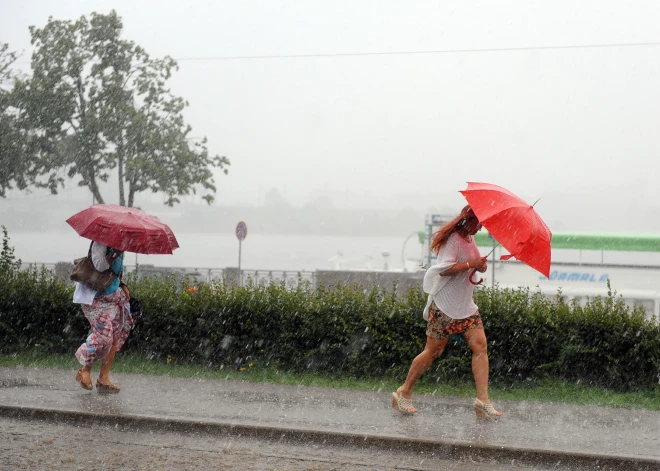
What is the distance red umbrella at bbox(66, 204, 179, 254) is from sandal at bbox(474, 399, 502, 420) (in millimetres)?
3099

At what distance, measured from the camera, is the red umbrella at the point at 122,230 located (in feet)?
22.9

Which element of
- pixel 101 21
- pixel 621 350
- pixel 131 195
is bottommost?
pixel 621 350

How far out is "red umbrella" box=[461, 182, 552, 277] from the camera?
6.02 metres

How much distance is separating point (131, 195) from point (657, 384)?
25183 millimetres

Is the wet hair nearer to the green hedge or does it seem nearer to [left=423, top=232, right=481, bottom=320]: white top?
[left=423, top=232, right=481, bottom=320]: white top

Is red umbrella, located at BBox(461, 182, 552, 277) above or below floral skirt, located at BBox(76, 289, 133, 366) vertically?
above

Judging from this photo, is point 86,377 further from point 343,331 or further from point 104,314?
point 343,331

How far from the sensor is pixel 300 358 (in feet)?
29.1

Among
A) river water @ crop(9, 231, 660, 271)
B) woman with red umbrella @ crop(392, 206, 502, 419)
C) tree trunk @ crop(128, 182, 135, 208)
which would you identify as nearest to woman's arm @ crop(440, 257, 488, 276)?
woman with red umbrella @ crop(392, 206, 502, 419)

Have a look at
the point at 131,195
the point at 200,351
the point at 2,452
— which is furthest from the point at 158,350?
the point at 131,195

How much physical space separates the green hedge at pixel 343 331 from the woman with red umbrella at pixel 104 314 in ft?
5.75

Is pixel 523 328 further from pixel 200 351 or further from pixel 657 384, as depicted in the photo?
pixel 200 351

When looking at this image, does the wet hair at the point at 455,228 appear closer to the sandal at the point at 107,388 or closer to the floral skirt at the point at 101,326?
the floral skirt at the point at 101,326

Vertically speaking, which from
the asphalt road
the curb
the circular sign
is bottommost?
the asphalt road
